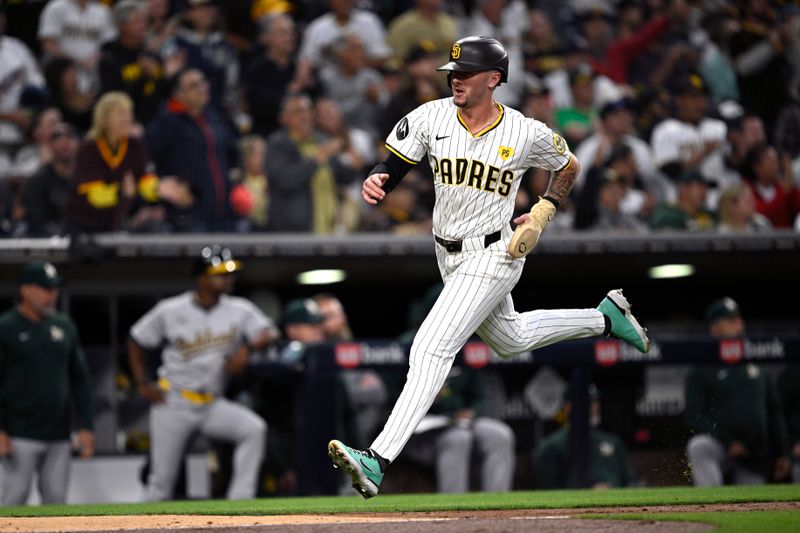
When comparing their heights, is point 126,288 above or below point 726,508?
above

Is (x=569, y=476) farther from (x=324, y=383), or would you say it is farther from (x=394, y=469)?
(x=324, y=383)

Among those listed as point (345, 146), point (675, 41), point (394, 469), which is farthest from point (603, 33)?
point (394, 469)

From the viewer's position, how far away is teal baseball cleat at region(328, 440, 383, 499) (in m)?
4.72

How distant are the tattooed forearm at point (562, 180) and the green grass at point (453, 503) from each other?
1.34 meters

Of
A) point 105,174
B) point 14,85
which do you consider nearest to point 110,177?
point 105,174

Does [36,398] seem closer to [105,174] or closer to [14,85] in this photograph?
[105,174]

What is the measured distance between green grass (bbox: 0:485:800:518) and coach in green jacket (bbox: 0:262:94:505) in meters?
1.24

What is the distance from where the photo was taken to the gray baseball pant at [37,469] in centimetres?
770

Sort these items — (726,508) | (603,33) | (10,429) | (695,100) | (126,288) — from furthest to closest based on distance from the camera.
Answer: (603,33) < (695,100) < (126,288) < (10,429) < (726,508)

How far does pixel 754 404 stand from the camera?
816cm

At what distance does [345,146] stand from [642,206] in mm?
2337

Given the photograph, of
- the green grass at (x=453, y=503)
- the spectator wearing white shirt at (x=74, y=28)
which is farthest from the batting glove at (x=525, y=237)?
the spectator wearing white shirt at (x=74, y=28)

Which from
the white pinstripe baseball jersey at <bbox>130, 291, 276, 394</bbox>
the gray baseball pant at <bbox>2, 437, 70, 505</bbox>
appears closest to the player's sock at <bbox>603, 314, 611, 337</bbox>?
the white pinstripe baseball jersey at <bbox>130, 291, 276, 394</bbox>

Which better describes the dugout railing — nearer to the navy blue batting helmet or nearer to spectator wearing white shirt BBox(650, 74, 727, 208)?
spectator wearing white shirt BBox(650, 74, 727, 208)
